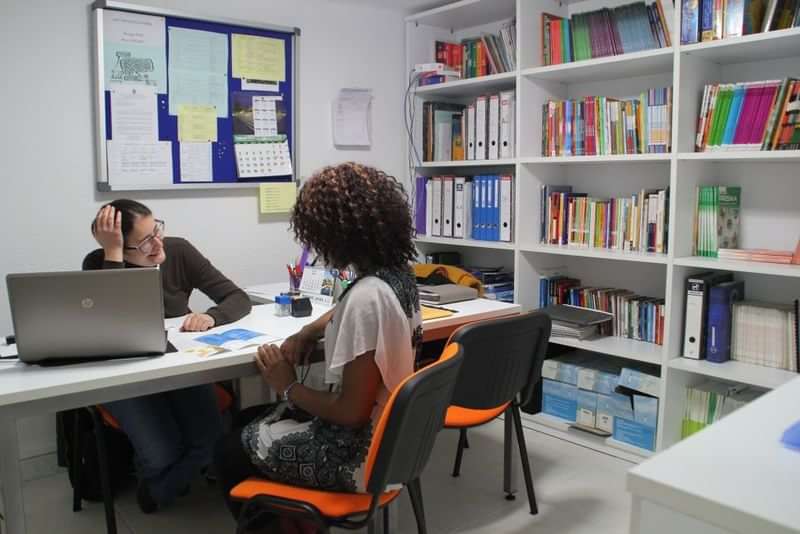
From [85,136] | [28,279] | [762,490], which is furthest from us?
[85,136]

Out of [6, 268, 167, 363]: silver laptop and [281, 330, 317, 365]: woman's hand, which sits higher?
[6, 268, 167, 363]: silver laptop

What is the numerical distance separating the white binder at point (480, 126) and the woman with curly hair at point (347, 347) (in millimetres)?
1956

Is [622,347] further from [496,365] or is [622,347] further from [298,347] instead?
[298,347]

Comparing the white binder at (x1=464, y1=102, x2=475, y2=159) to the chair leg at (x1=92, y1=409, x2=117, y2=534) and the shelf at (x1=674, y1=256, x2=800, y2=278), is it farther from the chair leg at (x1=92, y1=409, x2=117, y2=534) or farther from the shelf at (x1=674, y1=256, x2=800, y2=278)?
the chair leg at (x1=92, y1=409, x2=117, y2=534)

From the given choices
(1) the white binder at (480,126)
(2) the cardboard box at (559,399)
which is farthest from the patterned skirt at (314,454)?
(1) the white binder at (480,126)

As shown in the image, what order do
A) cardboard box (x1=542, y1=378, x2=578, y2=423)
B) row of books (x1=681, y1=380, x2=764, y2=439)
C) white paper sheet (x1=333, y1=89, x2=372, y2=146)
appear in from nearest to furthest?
row of books (x1=681, y1=380, x2=764, y2=439) < cardboard box (x1=542, y1=378, x2=578, y2=423) < white paper sheet (x1=333, y1=89, x2=372, y2=146)

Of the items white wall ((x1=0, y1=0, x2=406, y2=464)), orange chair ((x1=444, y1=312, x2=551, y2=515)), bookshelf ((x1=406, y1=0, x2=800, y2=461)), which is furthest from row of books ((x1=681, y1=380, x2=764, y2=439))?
white wall ((x1=0, y1=0, x2=406, y2=464))

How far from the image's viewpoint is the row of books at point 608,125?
9.50ft

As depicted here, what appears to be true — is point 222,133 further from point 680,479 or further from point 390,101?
point 680,479

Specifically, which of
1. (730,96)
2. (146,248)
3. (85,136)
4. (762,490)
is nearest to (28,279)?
(146,248)

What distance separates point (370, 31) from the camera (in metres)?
3.77

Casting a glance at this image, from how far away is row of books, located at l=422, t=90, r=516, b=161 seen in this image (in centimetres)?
347

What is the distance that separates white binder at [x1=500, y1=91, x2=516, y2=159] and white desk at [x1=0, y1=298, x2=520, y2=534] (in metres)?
2.02

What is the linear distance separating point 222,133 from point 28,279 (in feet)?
5.66
